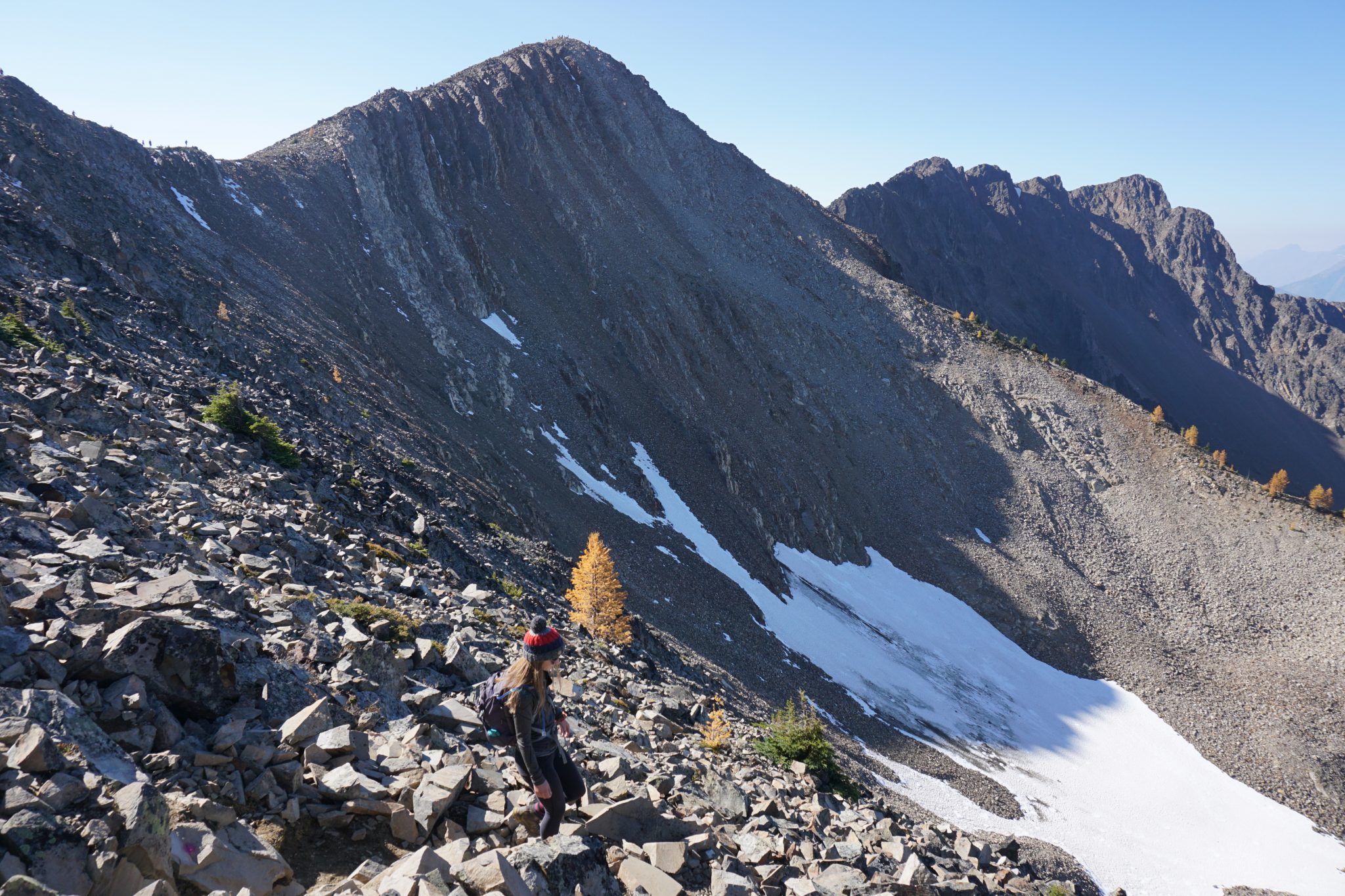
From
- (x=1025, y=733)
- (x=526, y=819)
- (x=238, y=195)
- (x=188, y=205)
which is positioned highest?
(x=238, y=195)

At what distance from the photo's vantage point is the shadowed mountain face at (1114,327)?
164 metres

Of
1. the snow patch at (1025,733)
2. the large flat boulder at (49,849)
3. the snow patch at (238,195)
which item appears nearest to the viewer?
the large flat boulder at (49,849)

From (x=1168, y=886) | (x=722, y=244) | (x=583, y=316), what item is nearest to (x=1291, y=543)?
(x=1168, y=886)

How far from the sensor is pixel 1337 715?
1943 inches

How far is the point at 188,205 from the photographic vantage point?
41.9 meters

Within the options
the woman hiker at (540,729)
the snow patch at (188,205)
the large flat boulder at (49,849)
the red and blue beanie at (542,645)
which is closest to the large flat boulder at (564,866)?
the woman hiker at (540,729)

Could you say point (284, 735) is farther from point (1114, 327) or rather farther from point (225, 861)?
point (1114, 327)

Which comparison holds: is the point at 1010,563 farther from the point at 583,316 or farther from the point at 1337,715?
the point at 583,316

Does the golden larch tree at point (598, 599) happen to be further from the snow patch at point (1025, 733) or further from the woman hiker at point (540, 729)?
the snow patch at point (1025, 733)

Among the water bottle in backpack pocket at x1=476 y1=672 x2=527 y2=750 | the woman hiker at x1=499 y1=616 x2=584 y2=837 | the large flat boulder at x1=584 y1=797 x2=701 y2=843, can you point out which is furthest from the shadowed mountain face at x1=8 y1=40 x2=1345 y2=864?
the large flat boulder at x1=584 y1=797 x2=701 y2=843

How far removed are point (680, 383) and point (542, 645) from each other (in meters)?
56.6

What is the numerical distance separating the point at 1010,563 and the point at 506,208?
5602 cm

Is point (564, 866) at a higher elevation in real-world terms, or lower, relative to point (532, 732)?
lower

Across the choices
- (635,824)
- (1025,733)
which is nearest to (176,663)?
(635,824)
